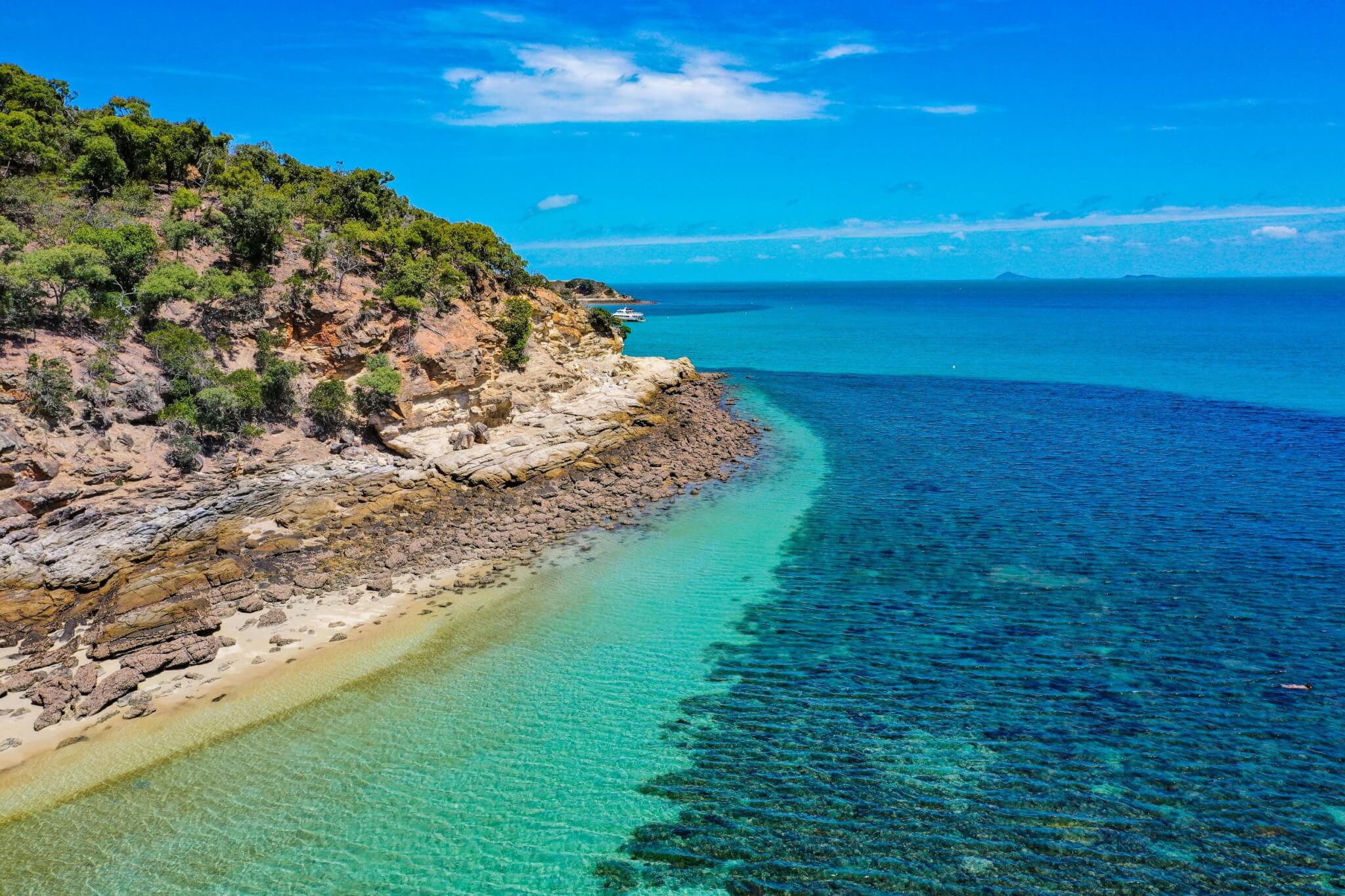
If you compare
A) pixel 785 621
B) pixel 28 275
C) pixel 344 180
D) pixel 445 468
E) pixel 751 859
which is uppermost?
pixel 344 180

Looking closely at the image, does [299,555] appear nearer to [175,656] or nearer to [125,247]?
[175,656]

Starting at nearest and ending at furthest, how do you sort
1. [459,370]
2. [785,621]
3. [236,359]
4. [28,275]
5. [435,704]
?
[435,704]
[785,621]
[28,275]
[236,359]
[459,370]

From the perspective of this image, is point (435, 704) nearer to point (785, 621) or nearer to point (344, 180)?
point (785, 621)

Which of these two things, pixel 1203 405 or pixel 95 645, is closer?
pixel 95 645

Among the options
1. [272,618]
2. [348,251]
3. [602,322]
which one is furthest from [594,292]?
[272,618]

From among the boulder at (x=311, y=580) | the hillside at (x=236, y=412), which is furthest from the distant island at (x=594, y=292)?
the boulder at (x=311, y=580)

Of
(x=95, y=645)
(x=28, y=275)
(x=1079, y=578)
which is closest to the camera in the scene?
(x=95, y=645)

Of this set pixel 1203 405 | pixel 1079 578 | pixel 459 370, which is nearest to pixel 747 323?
pixel 1203 405
